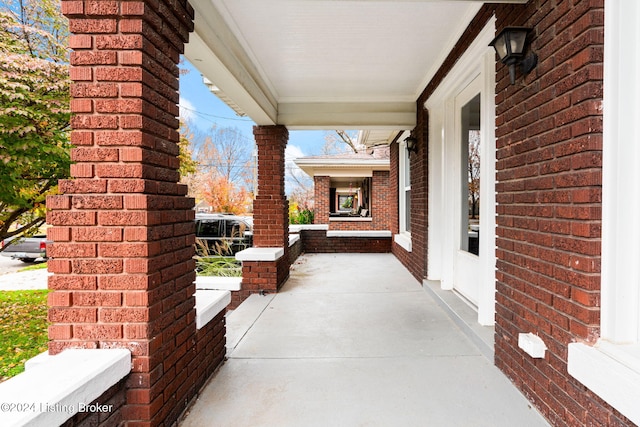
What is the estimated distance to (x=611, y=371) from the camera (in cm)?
153

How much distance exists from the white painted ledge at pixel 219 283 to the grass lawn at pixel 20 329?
2.20 meters

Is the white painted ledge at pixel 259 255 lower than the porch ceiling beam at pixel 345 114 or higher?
lower

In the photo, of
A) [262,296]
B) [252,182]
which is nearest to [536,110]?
[262,296]

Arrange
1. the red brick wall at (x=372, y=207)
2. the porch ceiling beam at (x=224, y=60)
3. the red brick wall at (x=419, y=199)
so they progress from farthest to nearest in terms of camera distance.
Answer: the red brick wall at (x=372, y=207)
the red brick wall at (x=419, y=199)
the porch ceiling beam at (x=224, y=60)

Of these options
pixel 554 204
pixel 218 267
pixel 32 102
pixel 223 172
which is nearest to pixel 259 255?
pixel 218 267

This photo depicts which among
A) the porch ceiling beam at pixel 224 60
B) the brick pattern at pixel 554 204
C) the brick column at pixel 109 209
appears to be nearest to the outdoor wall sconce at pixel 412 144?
the porch ceiling beam at pixel 224 60

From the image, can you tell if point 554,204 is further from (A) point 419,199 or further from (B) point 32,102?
(B) point 32,102

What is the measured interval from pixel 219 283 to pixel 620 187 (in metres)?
4.64

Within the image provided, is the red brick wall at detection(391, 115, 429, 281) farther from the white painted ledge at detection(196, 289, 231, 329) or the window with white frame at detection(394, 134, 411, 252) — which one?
the white painted ledge at detection(196, 289, 231, 329)

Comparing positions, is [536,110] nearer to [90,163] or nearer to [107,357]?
[90,163]

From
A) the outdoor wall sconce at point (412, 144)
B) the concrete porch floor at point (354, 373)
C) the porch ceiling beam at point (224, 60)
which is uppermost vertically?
the porch ceiling beam at point (224, 60)

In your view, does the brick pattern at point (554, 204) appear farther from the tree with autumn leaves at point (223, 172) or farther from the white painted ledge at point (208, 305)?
the tree with autumn leaves at point (223, 172)

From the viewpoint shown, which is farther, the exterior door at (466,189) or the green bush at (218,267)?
the green bush at (218,267)

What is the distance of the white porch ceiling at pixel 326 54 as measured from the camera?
116 inches
